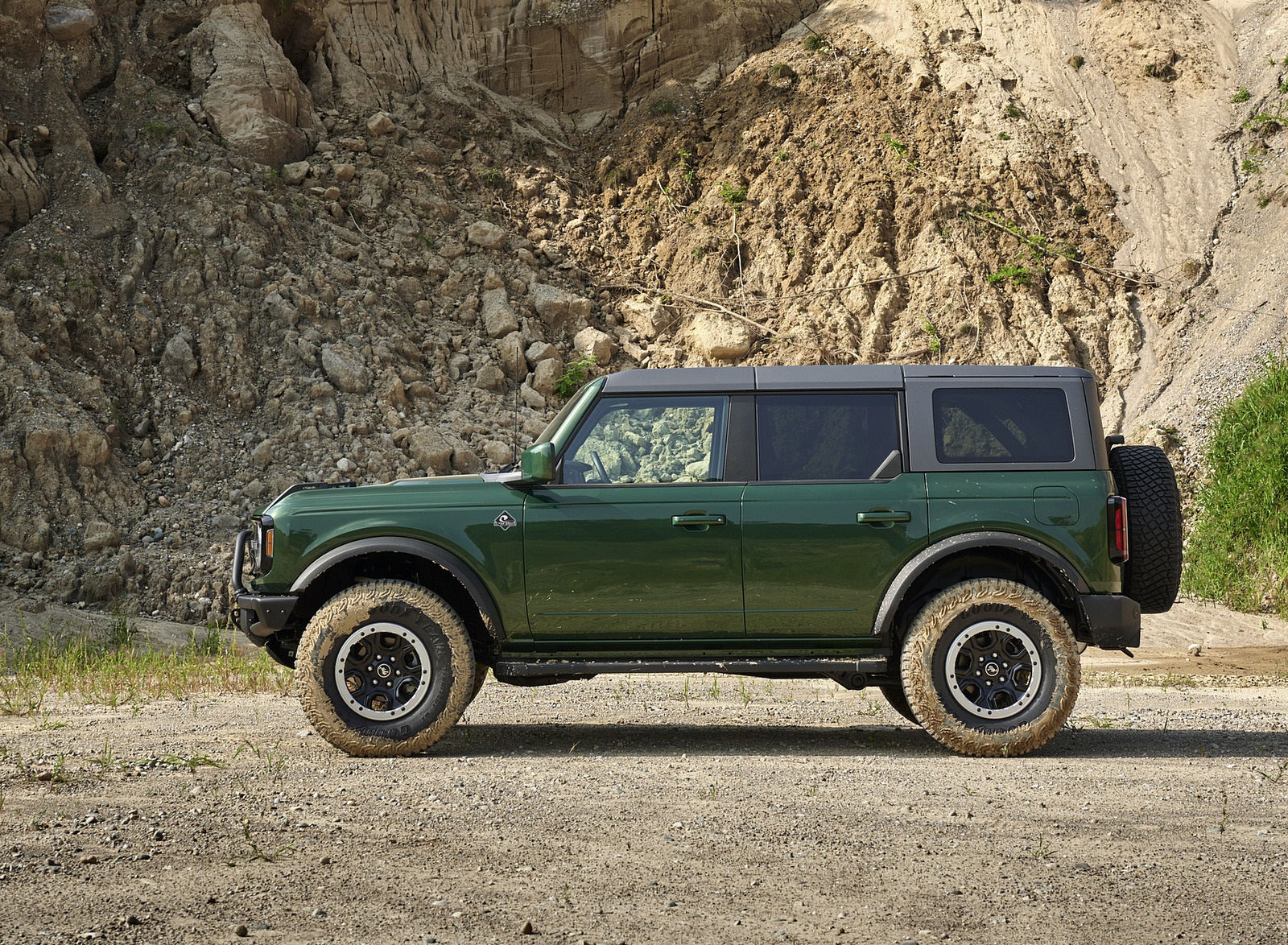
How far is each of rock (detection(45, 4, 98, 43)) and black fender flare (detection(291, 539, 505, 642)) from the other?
68.8 feet

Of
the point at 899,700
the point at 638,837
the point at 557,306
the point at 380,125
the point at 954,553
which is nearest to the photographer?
the point at 638,837

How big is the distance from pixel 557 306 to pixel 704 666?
17622 mm

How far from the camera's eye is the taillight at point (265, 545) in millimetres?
6844

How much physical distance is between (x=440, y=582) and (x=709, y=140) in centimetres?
2192

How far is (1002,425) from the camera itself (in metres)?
6.92

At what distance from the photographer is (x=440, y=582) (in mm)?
7086

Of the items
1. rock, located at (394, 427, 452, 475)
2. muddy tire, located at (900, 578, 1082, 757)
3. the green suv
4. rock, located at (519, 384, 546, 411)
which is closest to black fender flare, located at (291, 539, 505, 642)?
the green suv

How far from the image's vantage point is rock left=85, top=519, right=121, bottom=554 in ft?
58.3

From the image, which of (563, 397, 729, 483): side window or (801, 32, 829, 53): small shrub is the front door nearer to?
(563, 397, 729, 483): side window

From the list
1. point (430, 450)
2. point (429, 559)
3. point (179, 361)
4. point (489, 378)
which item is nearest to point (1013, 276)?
point (489, 378)

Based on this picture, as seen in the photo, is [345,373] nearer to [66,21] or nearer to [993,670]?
[66,21]

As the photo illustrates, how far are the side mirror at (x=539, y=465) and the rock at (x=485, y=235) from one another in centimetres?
1823

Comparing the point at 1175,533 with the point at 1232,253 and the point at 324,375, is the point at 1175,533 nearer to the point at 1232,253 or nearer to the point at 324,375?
the point at 324,375

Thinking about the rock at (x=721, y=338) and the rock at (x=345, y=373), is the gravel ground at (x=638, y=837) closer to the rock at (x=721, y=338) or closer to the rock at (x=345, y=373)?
the rock at (x=345, y=373)
